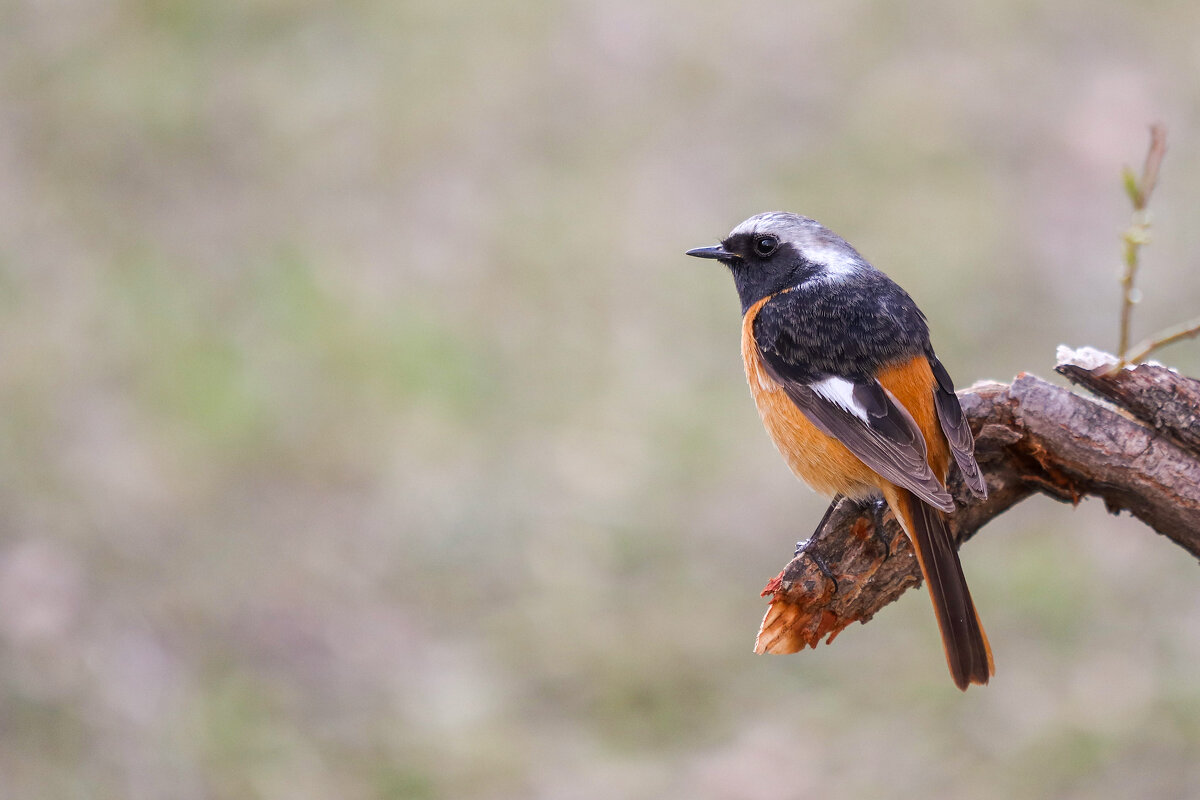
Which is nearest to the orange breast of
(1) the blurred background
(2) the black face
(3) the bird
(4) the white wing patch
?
(3) the bird

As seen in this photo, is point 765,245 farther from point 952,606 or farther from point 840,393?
point 952,606

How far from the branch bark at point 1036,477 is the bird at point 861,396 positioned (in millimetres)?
118

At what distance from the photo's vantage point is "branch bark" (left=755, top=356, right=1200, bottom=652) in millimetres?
3283

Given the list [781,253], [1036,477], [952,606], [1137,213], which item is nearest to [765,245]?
[781,253]

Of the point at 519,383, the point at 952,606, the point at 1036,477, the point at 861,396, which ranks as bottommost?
the point at 952,606

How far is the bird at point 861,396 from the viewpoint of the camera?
140 inches

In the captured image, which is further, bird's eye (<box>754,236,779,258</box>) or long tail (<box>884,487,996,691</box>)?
bird's eye (<box>754,236,779,258</box>)

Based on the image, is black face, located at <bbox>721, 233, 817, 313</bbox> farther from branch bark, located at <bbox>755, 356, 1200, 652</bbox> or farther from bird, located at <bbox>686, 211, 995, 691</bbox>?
branch bark, located at <bbox>755, 356, 1200, 652</bbox>

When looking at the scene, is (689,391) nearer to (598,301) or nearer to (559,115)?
(598,301)

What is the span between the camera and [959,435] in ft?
11.8

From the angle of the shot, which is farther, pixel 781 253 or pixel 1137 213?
pixel 781 253

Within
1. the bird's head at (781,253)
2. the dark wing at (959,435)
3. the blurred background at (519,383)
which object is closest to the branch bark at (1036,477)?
the dark wing at (959,435)

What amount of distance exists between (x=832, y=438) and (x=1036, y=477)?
2.13 feet

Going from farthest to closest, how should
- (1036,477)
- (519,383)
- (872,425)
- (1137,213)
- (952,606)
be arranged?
(519,383), (872,425), (1036,477), (952,606), (1137,213)
